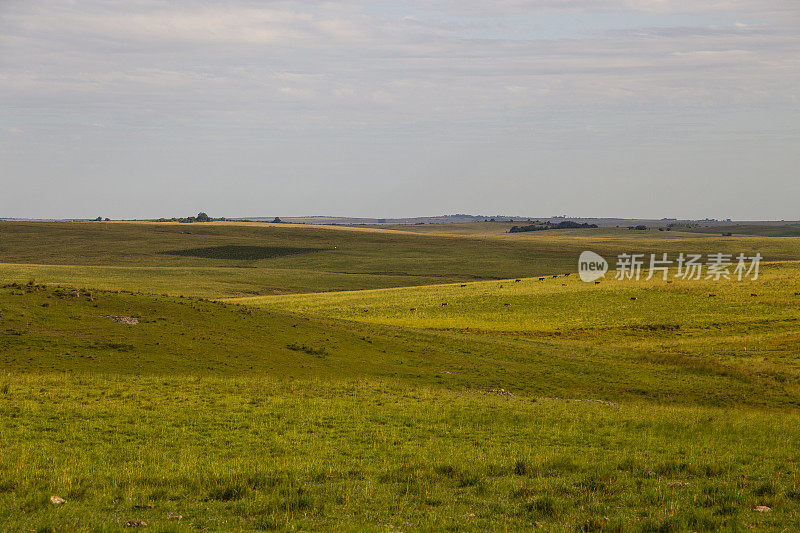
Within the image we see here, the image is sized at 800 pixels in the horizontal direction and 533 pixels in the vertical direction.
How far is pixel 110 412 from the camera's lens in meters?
19.9

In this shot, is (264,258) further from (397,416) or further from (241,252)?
(397,416)

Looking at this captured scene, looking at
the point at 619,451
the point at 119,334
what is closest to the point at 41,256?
the point at 119,334

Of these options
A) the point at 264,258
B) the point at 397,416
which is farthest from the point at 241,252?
the point at 397,416

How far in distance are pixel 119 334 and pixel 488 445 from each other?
21409 millimetres

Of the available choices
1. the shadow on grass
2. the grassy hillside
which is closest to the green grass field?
the grassy hillside

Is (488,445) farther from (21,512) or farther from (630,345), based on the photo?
(630,345)

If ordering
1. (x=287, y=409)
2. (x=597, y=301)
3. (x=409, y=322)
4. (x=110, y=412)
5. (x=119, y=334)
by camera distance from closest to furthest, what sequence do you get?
1. (x=110, y=412)
2. (x=287, y=409)
3. (x=119, y=334)
4. (x=409, y=322)
5. (x=597, y=301)

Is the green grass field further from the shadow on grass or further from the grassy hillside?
the shadow on grass

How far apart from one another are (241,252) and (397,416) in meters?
148

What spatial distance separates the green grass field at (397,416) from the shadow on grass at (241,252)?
101 meters

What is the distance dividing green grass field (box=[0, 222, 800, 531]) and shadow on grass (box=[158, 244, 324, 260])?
330ft

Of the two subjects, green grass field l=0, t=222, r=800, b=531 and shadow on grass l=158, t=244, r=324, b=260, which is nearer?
green grass field l=0, t=222, r=800, b=531

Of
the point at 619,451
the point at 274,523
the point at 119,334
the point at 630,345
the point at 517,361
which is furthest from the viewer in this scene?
the point at 630,345

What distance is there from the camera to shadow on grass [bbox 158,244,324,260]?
158 metres
